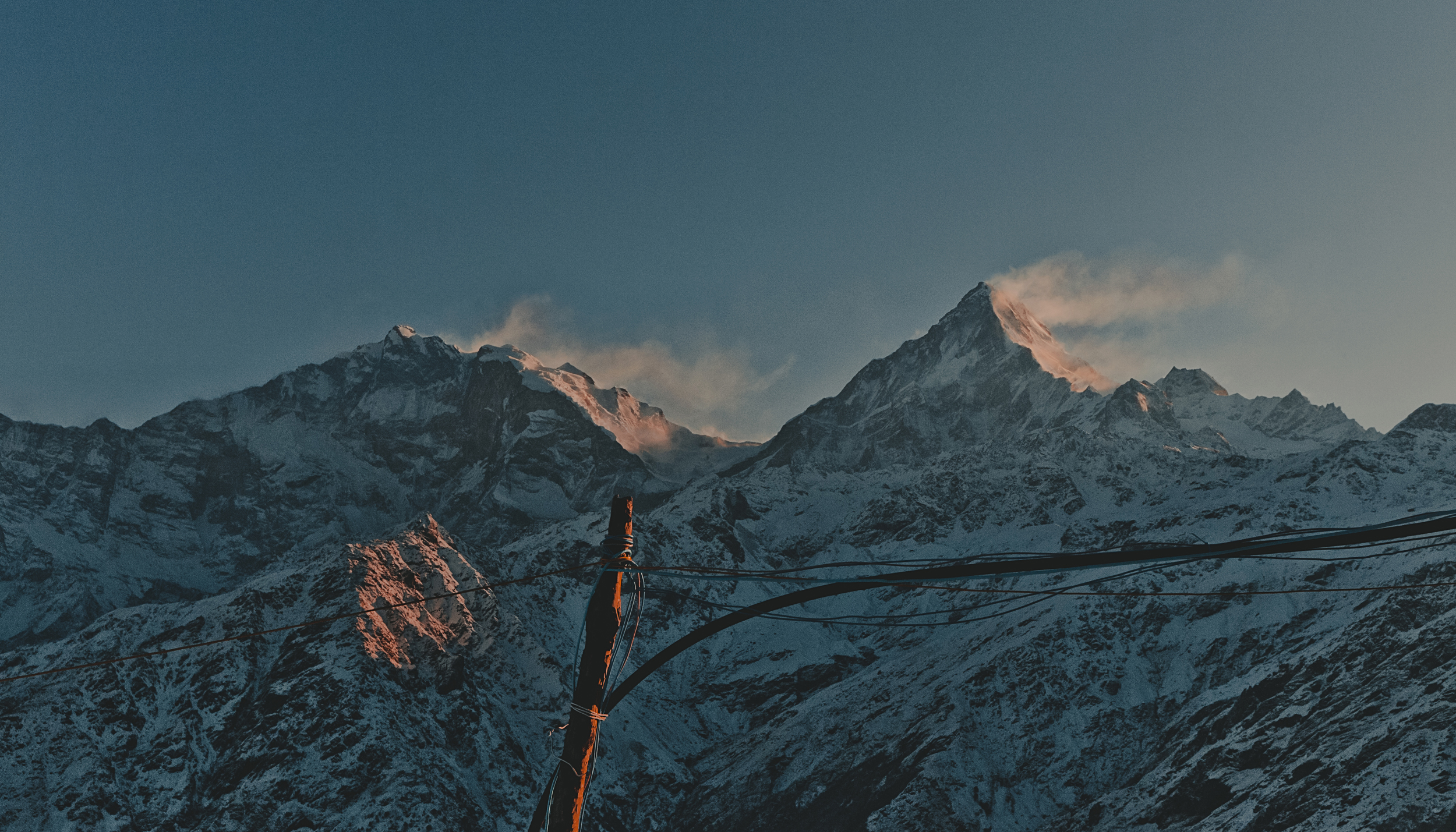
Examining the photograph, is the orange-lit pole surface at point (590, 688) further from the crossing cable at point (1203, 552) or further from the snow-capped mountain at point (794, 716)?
the snow-capped mountain at point (794, 716)

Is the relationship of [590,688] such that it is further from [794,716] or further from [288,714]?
[794,716]

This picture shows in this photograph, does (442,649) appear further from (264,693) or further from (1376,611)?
(1376,611)

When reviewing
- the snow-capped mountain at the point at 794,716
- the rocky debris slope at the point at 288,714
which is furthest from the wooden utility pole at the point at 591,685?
the rocky debris slope at the point at 288,714

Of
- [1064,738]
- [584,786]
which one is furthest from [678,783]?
[584,786]

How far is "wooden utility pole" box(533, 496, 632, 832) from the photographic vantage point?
1247cm

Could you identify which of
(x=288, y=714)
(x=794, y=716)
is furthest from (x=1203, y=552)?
(x=794, y=716)

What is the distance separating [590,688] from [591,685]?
5 cm

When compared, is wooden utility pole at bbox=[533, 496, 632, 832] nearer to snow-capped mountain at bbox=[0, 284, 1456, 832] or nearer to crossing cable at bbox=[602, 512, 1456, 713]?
crossing cable at bbox=[602, 512, 1456, 713]

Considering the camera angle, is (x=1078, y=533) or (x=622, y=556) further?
(x=1078, y=533)

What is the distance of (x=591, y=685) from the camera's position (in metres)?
12.8

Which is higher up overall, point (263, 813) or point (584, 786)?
point (263, 813)

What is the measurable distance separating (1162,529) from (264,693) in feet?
462

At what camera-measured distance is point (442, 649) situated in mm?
125875

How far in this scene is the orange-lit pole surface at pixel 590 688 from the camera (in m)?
12.5
